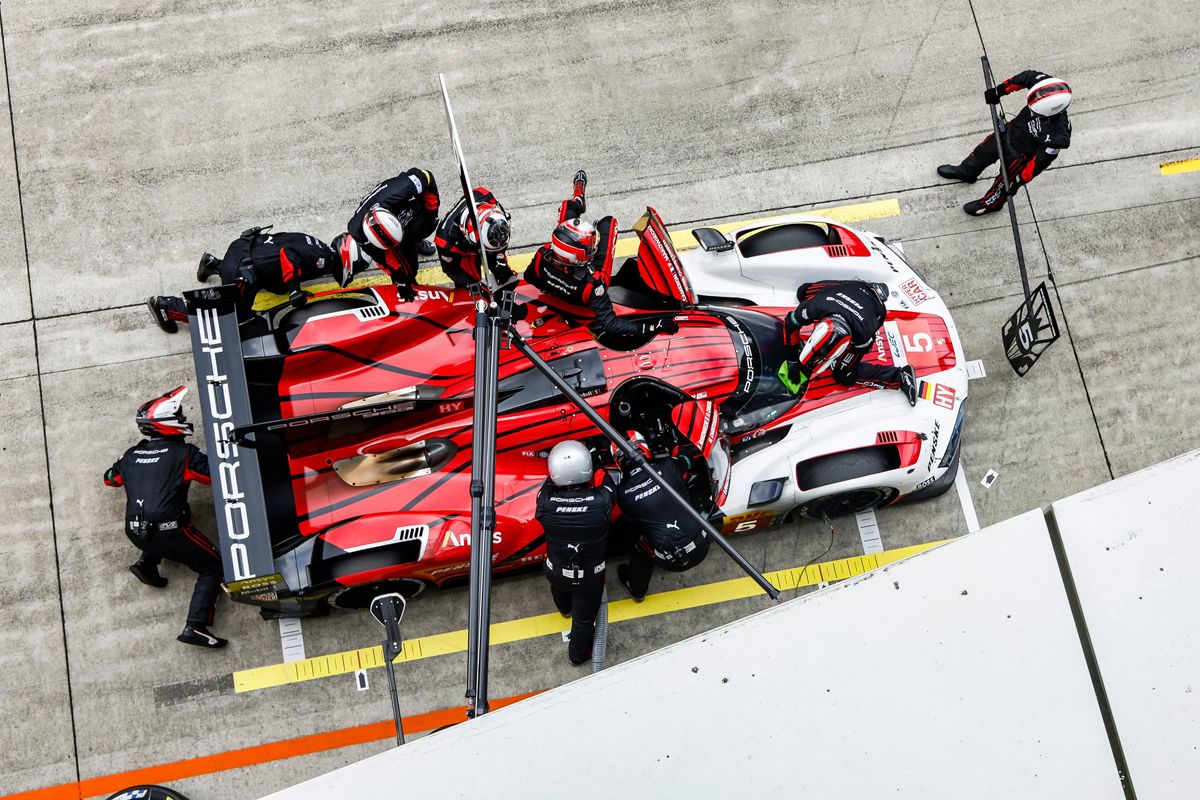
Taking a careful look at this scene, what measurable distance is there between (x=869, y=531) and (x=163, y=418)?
4.99 meters

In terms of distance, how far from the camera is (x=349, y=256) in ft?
19.0

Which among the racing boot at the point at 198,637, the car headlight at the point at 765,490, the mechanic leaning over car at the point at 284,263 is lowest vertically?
the racing boot at the point at 198,637

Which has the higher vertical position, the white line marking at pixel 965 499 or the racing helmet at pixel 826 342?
the racing helmet at pixel 826 342

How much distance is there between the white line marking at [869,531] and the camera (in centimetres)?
663

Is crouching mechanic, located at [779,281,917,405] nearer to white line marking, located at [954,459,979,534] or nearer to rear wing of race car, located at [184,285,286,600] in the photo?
white line marking, located at [954,459,979,534]

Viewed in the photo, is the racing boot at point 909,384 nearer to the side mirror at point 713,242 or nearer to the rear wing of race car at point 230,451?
the side mirror at point 713,242

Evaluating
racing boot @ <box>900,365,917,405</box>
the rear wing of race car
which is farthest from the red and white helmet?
racing boot @ <box>900,365,917,405</box>

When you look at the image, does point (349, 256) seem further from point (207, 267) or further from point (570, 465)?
point (570, 465)

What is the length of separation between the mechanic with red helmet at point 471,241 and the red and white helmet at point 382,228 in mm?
311

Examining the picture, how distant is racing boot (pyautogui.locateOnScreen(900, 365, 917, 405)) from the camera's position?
591cm

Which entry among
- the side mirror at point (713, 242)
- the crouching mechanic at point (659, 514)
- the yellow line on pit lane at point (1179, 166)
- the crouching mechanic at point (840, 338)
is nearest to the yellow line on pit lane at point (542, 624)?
the crouching mechanic at point (659, 514)

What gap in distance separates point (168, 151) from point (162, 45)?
0.98 m

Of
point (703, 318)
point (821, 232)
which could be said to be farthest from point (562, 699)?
point (821, 232)

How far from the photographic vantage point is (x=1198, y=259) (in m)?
7.47
